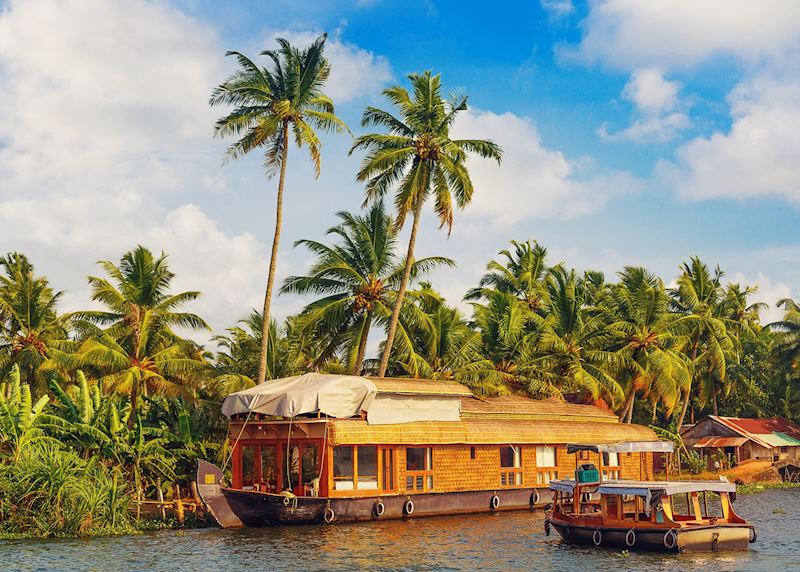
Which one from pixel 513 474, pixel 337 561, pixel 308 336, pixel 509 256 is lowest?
pixel 337 561

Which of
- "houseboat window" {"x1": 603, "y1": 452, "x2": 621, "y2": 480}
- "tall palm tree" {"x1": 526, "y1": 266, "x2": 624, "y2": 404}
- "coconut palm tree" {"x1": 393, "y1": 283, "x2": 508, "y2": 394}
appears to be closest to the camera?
"houseboat window" {"x1": 603, "y1": 452, "x2": 621, "y2": 480}

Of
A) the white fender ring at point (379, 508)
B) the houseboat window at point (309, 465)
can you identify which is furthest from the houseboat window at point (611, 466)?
the houseboat window at point (309, 465)

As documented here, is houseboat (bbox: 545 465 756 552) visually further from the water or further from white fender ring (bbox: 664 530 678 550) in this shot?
the water

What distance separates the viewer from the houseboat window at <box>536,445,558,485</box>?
3497cm

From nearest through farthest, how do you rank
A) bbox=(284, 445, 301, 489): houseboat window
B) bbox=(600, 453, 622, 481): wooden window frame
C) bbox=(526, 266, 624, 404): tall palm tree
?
bbox=(284, 445, 301, 489): houseboat window < bbox=(600, 453, 622, 481): wooden window frame < bbox=(526, 266, 624, 404): tall palm tree

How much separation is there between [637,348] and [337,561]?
3005 cm

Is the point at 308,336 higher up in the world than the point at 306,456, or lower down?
higher up

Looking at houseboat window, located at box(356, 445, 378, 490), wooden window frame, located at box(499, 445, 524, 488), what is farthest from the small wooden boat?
wooden window frame, located at box(499, 445, 524, 488)

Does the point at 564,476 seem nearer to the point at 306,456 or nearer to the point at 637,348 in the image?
the point at 306,456

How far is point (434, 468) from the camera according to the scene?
103ft

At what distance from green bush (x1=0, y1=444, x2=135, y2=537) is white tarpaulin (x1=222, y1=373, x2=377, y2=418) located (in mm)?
4775

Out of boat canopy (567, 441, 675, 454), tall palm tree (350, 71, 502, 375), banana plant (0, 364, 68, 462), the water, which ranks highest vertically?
tall palm tree (350, 71, 502, 375)

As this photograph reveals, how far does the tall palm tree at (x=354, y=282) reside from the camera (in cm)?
3678

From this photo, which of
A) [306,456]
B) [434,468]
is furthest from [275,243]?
[434,468]
